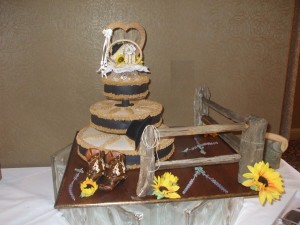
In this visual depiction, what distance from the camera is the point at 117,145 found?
1.19 metres

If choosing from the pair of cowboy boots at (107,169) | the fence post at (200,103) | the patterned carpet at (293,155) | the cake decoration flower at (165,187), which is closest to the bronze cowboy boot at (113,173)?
the pair of cowboy boots at (107,169)

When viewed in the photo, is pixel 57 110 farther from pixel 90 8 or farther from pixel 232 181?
pixel 232 181

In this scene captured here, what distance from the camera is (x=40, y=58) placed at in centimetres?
160

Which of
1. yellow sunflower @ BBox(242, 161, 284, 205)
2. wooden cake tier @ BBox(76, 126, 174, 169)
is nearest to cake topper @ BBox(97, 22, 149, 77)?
wooden cake tier @ BBox(76, 126, 174, 169)

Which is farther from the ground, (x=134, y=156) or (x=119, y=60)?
(x=119, y=60)

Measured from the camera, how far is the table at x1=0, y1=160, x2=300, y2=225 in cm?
121

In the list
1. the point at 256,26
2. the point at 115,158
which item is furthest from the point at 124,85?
the point at 256,26

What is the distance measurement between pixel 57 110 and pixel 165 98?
0.71 meters

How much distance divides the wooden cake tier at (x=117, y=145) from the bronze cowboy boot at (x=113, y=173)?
0.07 metres

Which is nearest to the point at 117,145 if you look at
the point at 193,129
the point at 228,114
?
the point at 193,129

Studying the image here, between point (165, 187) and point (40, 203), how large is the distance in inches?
27.6

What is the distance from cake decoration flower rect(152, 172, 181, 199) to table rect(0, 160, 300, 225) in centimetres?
43

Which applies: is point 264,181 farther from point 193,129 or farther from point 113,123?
point 113,123

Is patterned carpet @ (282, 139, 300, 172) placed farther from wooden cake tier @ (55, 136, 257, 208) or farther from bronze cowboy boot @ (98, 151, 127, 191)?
bronze cowboy boot @ (98, 151, 127, 191)
